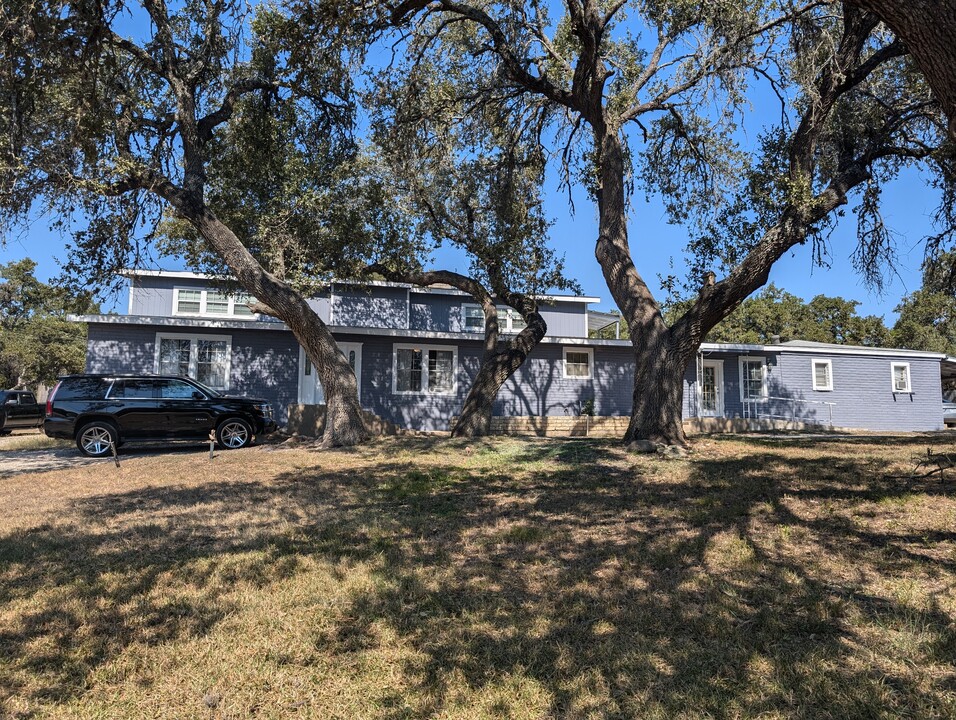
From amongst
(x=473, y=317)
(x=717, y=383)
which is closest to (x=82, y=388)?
(x=473, y=317)

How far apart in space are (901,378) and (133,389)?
2502 centimetres

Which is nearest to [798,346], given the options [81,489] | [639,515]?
[639,515]

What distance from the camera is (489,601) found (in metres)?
3.92

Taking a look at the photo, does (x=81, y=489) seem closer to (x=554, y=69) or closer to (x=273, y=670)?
(x=273, y=670)

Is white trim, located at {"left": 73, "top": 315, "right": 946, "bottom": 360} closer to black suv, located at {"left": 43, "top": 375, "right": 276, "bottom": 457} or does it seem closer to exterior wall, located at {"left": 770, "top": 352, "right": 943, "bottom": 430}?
exterior wall, located at {"left": 770, "top": 352, "right": 943, "bottom": 430}

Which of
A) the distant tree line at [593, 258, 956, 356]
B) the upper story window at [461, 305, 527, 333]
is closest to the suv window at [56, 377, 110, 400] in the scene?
the upper story window at [461, 305, 527, 333]

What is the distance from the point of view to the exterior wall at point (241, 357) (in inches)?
666

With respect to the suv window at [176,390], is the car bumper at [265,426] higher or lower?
lower

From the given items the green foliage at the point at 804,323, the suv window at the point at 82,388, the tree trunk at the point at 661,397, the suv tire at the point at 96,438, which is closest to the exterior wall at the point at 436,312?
the suv window at the point at 82,388

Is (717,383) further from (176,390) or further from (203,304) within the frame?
(203,304)

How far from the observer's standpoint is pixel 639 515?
19.9ft

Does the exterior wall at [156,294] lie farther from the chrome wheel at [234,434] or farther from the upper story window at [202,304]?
the chrome wheel at [234,434]

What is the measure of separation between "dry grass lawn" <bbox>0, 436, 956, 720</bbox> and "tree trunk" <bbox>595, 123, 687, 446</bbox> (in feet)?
9.88

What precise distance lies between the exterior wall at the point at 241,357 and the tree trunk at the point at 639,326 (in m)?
10.3
